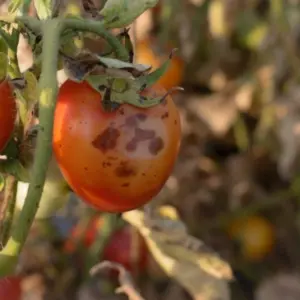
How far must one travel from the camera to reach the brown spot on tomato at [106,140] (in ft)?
2.16

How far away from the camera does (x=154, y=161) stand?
0.67 meters

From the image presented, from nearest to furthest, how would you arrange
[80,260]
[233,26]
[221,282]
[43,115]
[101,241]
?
[43,115] < [221,282] < [101,241] < [80,260] < [233,26]

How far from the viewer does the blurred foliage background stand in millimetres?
1599

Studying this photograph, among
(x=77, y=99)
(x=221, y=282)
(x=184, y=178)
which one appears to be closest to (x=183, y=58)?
(x=184, y=178)

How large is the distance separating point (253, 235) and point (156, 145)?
3.47ft

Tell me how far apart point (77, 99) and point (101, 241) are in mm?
613

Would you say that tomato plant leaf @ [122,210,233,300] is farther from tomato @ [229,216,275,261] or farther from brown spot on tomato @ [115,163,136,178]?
tomato @ [229,216,275,261]

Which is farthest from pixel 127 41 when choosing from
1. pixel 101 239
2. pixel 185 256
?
pixel 101 239

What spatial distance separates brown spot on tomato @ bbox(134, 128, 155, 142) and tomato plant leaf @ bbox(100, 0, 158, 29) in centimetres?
8

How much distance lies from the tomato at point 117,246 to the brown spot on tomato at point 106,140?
70 centimetres

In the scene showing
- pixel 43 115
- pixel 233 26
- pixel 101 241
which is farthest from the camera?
pixel 233 26

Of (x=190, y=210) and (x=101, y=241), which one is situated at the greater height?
(x=101, y=241)

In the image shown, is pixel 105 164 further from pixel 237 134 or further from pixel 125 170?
pixel 237 134

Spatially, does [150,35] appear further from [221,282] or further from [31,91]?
[31,91]
